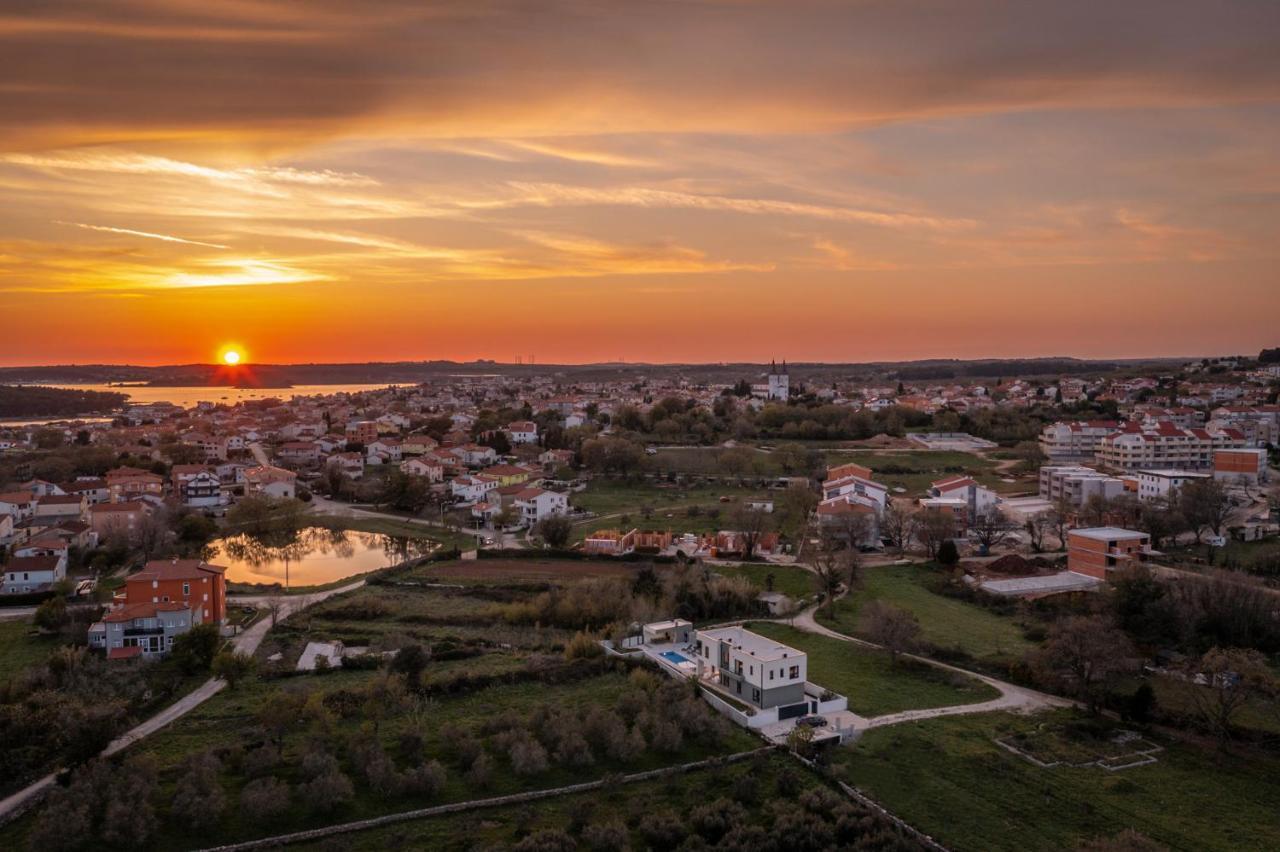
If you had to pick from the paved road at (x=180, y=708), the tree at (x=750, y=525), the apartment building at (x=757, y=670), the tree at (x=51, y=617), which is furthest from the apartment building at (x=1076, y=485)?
the tree at (x=51, y=617)

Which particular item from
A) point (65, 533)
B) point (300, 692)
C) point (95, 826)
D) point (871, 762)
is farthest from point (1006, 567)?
point (65, 533)

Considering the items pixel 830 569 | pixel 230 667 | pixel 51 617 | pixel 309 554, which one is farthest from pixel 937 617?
pixel 309 554

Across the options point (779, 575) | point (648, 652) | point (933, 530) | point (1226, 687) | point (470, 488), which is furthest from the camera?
point (470, 488)

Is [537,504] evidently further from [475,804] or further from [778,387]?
[778,387]

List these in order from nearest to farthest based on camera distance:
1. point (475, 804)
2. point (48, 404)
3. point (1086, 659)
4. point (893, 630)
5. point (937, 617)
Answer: point (475, 804) < point (1086, 659) < point (893, 630) < point (937, 617) < point (48, 404)

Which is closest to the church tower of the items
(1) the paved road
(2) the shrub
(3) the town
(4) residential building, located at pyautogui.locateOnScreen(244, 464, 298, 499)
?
(3) the town

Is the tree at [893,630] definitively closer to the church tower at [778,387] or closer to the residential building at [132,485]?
the residential building at [132,485]

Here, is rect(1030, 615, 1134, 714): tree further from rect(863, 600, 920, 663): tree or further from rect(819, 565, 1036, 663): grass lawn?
rect(863, 600, 920, 663): tree
